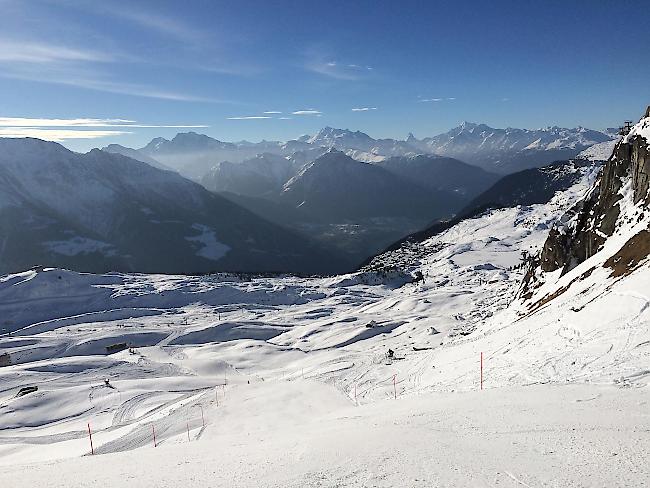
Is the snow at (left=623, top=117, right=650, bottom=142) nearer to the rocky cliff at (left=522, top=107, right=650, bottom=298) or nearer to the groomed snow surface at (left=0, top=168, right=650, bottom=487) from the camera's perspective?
the rocky cliff at (left=522, top=107, right=650, bottom=298)

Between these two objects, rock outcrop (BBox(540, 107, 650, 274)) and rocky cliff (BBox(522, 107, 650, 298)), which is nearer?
rocky cliff (BBox(522, 107, 650, 298))

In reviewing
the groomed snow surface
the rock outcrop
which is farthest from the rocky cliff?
the groomed snow surface

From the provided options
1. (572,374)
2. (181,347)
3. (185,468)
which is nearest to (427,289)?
(181,347)

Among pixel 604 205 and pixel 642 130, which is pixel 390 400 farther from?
pixel 642 130

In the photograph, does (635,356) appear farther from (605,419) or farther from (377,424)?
(377,424)

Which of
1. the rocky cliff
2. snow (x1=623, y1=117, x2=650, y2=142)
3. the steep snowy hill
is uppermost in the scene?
snow (x1=623, y1=117, x2=650, y2=142)

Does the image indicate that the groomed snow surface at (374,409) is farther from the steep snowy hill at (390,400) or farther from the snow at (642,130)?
the snow at (642,130)

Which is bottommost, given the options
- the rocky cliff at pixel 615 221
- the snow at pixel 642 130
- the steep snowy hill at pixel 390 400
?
the steep snowy hill at pixel 390 400

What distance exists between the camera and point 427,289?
5015 inches

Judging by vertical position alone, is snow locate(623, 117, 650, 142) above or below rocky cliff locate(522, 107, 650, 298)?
above

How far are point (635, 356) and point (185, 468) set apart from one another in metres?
16.7

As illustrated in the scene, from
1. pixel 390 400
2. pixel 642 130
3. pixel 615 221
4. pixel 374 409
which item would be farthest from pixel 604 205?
pixel 374 409

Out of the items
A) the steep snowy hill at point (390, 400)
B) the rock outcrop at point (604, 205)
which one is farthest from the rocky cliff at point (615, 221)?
the steep snowy hill at point (390, 400)

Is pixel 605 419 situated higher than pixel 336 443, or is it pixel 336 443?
pixel 605 419
